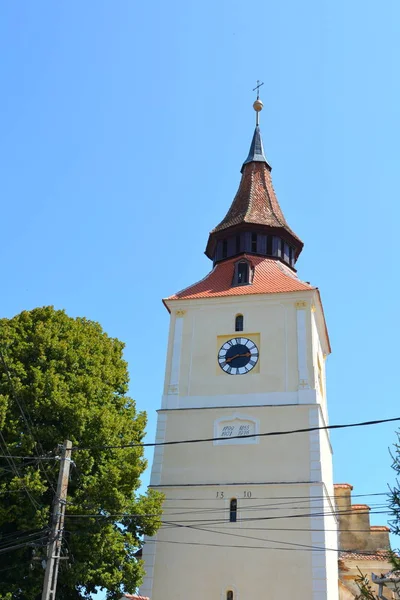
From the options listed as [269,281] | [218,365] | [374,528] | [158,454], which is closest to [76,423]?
[158,454]

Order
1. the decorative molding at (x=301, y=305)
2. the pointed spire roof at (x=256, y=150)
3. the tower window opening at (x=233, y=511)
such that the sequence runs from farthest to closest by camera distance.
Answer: the pointed spire roof at (x=256, y=150)
the decorative molding at (x=301, y=305)
the tower window opening at (x=233, y=511)

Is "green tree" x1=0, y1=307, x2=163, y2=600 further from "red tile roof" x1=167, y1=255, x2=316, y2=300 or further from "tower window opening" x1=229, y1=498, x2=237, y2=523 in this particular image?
"red tile roof" x1=167, y1=255, x2=316, y2=300

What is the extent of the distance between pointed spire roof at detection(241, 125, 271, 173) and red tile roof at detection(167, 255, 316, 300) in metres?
6.61

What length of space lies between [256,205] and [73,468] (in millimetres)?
15682

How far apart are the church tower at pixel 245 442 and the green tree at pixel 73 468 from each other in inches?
105

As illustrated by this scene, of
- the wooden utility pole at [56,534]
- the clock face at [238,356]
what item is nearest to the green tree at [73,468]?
the wooden utility pole at [56,534]

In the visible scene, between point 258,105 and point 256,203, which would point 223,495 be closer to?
point 256,203

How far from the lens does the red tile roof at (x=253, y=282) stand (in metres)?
27.0

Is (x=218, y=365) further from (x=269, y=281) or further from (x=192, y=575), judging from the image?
(x=192, y=575)

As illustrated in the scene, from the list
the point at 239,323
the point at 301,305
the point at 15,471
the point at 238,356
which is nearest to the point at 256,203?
the point at 301,305

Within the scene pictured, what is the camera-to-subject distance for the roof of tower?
30125 mm

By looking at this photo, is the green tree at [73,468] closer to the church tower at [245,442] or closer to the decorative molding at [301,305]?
the church tower at [245,442]


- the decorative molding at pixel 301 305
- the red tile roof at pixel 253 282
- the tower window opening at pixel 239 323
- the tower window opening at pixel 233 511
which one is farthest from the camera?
the red tile roof at pixel 253 282

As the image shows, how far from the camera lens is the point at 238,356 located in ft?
Result: 85.1
